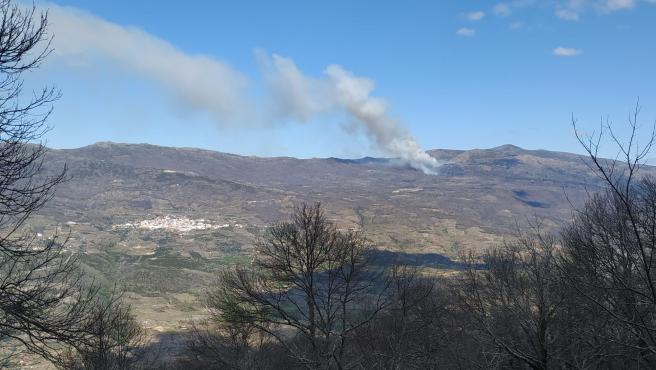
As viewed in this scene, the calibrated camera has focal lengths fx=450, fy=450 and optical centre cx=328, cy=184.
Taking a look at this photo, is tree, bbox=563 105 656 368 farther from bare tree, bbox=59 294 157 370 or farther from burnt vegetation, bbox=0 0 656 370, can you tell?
bare tree, bbox=59 294 157 370

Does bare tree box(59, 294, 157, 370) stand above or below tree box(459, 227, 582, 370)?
below

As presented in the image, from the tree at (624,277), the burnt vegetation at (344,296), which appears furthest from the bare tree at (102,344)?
the tree at (624,277)

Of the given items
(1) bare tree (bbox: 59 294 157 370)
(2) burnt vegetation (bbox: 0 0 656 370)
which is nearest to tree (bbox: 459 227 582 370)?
(2) burnt vegetation (bbox: 0 0 656 370)

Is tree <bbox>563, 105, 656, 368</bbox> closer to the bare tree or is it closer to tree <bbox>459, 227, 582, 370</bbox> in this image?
tree <bbox>459, 227, 582, 370</bbox>

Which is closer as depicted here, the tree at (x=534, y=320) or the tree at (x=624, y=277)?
the tree at (x=624, y=277)

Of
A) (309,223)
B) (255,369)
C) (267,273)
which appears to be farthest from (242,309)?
(255,369)

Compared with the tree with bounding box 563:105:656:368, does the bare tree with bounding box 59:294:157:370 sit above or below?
below

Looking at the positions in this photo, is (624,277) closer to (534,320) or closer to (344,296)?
(534,320)

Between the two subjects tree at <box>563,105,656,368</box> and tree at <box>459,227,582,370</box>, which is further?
Result: tree at <box>459,227,582,370</box>

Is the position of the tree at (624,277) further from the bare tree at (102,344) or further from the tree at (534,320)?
the bare tree at (102,344)

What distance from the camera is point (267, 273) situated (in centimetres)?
2102

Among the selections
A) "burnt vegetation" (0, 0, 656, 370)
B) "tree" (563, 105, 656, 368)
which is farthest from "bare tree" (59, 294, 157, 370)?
"tree" (563, 105, 656, 368)

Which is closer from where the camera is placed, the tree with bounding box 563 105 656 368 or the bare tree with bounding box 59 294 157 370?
the tree with bounding box 563 105 656 368

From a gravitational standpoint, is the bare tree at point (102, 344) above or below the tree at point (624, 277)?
below
